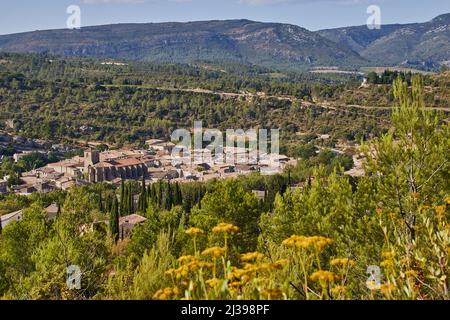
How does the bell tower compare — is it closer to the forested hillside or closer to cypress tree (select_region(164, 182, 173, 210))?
cypress tree (select_region(164, 182, 173, 210))

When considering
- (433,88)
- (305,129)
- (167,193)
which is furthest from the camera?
(305,129)

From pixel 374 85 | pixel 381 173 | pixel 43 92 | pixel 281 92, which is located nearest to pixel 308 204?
pixel 381 173

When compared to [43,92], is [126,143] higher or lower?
lower

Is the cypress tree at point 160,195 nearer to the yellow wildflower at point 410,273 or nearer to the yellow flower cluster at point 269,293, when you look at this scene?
the yellow wildflower at point 410,273

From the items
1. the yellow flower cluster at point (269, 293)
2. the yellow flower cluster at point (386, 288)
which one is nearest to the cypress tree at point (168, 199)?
the yellow flower cluster at point (386, 288)

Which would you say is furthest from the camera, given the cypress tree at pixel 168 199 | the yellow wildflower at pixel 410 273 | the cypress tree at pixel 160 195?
the cypress tree at pixel 160 195

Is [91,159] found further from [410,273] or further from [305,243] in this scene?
[305,243]

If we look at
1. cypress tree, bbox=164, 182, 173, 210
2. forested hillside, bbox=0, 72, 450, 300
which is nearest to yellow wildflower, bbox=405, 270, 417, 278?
forested hillside, bbox=0, 72, 450, 300

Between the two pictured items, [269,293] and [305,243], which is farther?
[305,243]

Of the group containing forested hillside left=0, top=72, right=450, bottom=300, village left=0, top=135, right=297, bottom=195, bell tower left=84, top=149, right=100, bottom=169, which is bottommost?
village left=0, top=135, right=297, bottom=195

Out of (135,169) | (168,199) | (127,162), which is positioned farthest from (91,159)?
(168,199)
